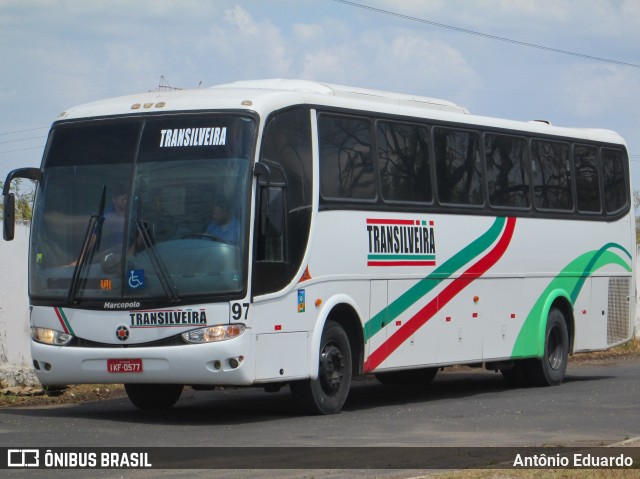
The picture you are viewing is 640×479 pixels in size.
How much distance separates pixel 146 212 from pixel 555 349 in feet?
27.0

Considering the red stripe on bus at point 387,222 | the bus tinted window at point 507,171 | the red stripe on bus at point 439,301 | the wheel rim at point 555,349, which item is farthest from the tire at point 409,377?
the red stripe on bus at point 387,222

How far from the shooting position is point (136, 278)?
45.3 feet

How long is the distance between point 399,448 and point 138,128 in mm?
4784

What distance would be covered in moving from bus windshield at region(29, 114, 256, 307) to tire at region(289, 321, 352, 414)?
5.55 feet

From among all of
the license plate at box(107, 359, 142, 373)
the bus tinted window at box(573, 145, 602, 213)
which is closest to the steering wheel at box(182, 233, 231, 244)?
the license plate at box(107, 359, 142, 373)

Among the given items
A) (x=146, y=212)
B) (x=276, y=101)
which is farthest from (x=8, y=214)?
(x=276, y=101)

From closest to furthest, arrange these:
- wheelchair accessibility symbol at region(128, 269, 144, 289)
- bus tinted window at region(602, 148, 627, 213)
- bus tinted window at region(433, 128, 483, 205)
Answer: wheelchair accessibility symbol at region(128, 269, 144, 289) < bus tinted window at region(433, 128, 483, 205) < bus tinted window at region(602, 148, 627, 213)

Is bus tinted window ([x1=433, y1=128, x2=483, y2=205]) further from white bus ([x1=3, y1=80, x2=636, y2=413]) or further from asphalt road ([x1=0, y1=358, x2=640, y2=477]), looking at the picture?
asphalt road ([x1=0, y1=358, x2=640, y2=477])

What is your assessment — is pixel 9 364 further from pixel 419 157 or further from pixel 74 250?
pixel 419 157

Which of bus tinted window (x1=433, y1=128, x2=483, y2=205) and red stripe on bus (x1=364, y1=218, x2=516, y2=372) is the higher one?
bus tinted window (x1=433, y1=128, x2=483, y2=205)

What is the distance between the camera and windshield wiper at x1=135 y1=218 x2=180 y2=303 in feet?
44.7

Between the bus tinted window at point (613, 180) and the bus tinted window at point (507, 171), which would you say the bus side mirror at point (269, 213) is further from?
the bus tinted window at point (613, 180)

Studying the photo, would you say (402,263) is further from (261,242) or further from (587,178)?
(587,178)

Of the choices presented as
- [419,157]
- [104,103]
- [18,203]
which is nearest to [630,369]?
[419,157]
